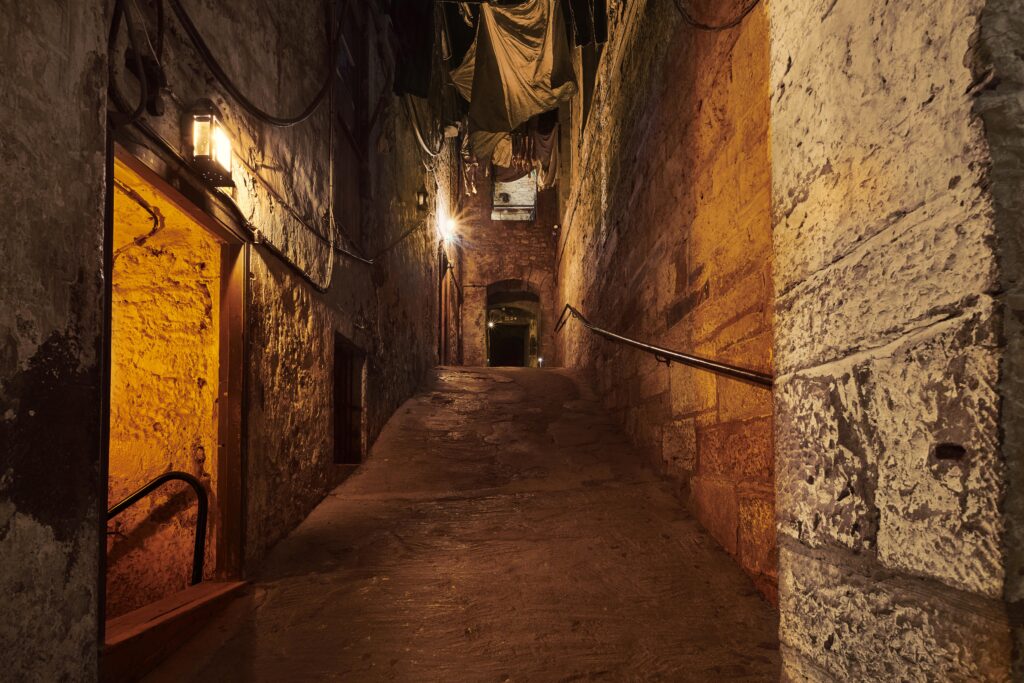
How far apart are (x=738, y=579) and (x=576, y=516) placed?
105cm

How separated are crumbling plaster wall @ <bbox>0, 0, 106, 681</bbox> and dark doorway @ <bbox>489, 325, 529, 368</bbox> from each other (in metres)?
17.4

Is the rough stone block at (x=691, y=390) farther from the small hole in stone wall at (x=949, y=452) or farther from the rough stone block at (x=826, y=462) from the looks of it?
the small hole in stone wall at (x=949, y=452)

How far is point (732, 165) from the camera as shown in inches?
105

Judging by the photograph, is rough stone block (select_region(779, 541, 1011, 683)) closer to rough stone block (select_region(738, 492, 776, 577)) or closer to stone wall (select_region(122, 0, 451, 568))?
rough stone block (select_region(738, 492, 776, 577))

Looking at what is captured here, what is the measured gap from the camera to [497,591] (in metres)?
2.73

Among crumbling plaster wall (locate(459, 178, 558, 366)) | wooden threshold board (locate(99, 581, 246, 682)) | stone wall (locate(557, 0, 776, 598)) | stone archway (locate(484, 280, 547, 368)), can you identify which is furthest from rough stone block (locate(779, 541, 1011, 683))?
stone archway (locate(484, 280, 547, 368))

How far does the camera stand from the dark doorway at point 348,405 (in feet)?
14.9

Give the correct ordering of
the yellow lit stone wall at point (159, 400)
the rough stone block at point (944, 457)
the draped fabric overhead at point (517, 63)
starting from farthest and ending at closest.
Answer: the draped fabric overhead at point (517, 63)
the yellow lit stone wall at point (159, 400)
the rough stone block at point (944, 457)

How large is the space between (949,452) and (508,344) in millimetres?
19953

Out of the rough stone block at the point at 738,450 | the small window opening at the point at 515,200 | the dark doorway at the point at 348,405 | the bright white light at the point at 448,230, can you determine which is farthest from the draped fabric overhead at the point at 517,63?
the small window opening at the point at 515,200

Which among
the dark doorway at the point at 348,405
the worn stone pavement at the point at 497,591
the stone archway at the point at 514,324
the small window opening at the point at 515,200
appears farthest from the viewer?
the small window opening at the point at 515,200

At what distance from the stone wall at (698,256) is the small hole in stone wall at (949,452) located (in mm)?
1574

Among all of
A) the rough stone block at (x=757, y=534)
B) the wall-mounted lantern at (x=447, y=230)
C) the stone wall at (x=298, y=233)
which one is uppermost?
the wall-mounted lantern at (x=447, y=230)

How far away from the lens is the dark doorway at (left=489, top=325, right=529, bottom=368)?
19.7m
